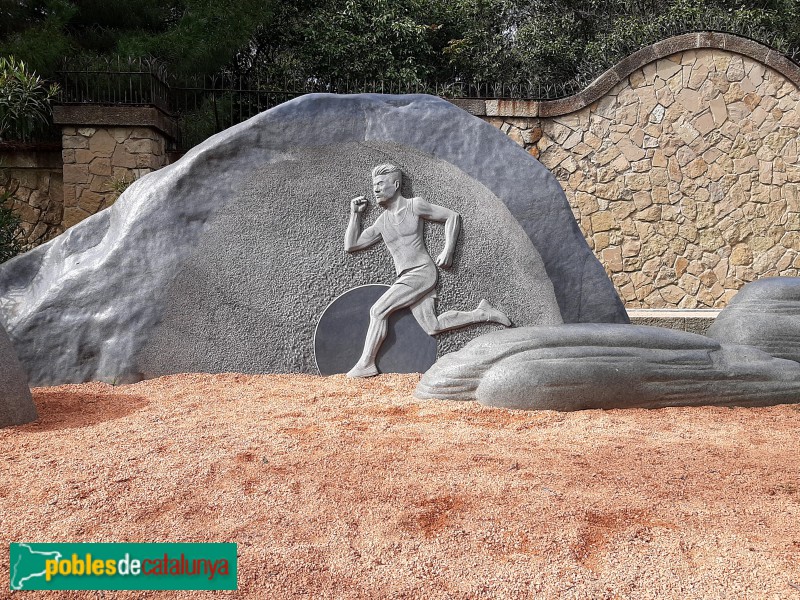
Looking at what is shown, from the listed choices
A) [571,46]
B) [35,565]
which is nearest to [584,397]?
[35,565]

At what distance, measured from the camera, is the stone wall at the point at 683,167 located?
8.25m

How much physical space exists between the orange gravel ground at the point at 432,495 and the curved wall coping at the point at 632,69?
557cm

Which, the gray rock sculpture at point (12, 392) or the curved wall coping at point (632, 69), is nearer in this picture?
the gray rock sculpture at point (12, 392)

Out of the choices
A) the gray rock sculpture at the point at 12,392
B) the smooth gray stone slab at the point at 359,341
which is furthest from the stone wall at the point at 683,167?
the gray rock sculpture at the point at 12,392

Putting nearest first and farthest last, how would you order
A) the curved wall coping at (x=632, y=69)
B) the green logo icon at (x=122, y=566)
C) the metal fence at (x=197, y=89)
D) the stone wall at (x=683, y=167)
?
the green logo icon at (x=122, y=566)
the metal fence at (x=197, y=89)
the curved wall coping at (x=632, y=69)
the stone wall at (x=683, y=167)

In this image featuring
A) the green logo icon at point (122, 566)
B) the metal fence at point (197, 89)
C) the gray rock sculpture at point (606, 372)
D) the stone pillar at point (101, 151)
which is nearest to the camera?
the green logo icon at point (122, 566)

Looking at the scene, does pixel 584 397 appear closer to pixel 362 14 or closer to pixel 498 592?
pixel 498 592

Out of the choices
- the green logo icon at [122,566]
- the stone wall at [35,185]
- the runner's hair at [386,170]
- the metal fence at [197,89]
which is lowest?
the green logo icon at [122,566]

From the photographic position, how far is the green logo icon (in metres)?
1.73

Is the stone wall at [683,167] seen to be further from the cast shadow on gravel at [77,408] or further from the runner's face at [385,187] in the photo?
the cast shadow on gravel at [77,408]

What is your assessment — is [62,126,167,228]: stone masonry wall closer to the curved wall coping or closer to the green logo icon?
the curved wall coping

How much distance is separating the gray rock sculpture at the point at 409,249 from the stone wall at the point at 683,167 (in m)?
4.38

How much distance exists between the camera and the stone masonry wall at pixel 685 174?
827 cm

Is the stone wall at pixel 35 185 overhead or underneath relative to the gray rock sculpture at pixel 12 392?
overhead
